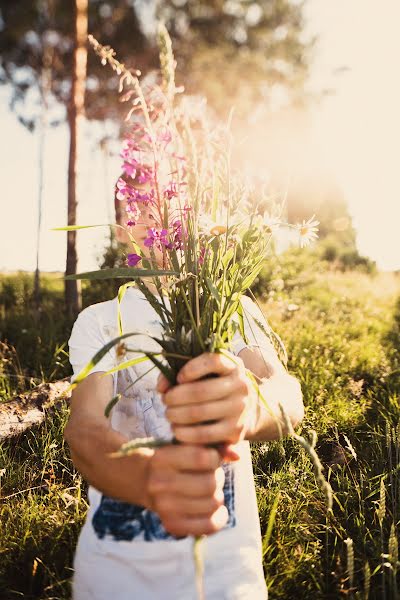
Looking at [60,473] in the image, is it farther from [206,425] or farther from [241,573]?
[206,425]

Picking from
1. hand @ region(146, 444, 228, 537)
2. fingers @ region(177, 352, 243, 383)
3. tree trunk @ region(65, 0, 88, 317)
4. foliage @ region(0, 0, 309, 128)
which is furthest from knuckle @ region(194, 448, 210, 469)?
foliage @ region(0, 0, 309, 128)

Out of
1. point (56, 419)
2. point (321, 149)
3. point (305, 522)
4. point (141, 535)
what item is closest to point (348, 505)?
point (305, 522)

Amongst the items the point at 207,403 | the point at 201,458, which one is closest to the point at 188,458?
the point at 201,458

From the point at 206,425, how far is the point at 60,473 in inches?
84.4

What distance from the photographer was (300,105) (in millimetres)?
11953

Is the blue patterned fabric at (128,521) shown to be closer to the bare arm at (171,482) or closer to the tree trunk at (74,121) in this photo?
the bare arm at (171,482)

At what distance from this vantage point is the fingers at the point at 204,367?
1.15 m

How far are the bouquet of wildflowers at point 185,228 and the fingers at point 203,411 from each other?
0.37ft

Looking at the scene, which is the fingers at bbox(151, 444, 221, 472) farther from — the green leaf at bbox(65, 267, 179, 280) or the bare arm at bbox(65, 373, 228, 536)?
the green leaf at bbox(65, 267, 179, 280)

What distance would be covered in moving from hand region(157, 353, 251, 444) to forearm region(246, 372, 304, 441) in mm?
120

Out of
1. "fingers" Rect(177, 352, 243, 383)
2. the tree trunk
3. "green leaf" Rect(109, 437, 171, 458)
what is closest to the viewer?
"green leaf" Rect(109, 437, 171, 458)

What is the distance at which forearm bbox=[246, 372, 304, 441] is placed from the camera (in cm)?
132

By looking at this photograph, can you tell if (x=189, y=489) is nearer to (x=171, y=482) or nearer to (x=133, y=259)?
(x=171, y=482)

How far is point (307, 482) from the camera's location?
8.23 feet
